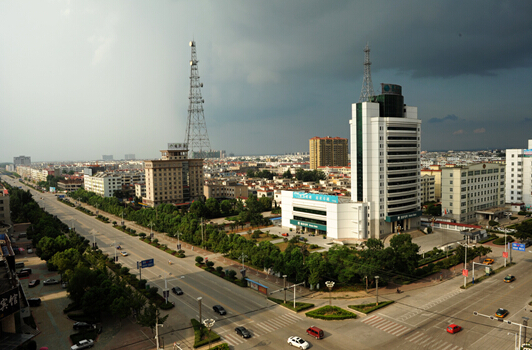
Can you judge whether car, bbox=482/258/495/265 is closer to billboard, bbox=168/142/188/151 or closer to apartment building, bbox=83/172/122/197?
billboard, bbox=168/142/188/151

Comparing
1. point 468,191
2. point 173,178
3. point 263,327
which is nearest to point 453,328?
point 263,327

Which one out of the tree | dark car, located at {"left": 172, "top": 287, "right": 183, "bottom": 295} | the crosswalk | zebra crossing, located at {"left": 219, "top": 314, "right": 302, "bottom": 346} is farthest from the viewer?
dark car, located at {"left": 172, "top": 287, "right": 183, "bottom": 295}

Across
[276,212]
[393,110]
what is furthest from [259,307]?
[276,212]

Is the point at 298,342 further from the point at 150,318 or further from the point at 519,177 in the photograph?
the point at 519,177

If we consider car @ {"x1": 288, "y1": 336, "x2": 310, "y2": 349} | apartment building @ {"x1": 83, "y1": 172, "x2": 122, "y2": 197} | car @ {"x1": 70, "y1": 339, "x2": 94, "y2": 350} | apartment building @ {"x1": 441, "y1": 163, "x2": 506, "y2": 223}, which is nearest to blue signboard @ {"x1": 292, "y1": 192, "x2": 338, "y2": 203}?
apartment building @ {"x1": 441, "y1": 163, "x2": 506, "y2": 223}

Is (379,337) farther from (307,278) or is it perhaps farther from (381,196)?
(381,196)

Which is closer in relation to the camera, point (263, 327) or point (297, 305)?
point (263, 327)
